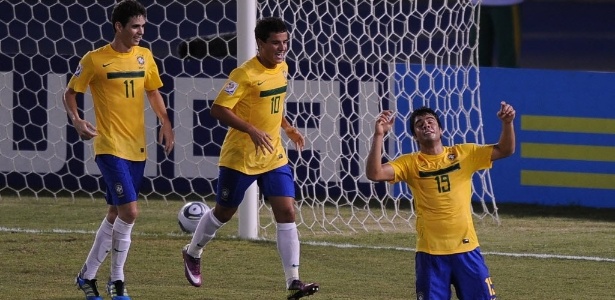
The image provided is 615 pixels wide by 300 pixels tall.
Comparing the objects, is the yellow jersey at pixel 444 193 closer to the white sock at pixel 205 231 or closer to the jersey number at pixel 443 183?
the jersey number at pixel 443 183

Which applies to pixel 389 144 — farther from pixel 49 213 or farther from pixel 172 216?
pixel 49 213

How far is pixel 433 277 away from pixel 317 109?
5300 mm

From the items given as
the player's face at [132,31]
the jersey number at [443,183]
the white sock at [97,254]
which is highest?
the player's face at [132,31]

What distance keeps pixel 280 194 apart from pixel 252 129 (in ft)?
1.57

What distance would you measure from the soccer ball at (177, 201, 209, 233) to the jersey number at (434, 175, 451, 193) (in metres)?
3.83

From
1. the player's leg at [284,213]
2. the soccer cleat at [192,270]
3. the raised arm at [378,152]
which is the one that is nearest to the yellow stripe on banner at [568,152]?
the player's leg at [284,213]

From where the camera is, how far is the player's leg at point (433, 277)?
6.12m

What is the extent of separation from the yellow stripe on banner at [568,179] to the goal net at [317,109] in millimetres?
411

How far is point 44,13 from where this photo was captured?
54.7 ft

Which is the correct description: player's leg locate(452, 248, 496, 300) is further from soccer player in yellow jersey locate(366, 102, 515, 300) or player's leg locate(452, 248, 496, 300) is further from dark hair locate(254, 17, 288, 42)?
dark hair locate(254, 17, 288, 42)

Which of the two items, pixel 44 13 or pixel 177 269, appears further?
pixel 44 13

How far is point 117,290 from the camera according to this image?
24.0 ft

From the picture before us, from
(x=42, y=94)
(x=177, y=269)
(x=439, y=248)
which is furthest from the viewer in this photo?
(x=42, y=94)

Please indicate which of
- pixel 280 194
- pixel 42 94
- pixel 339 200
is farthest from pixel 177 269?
pixel 42 94
